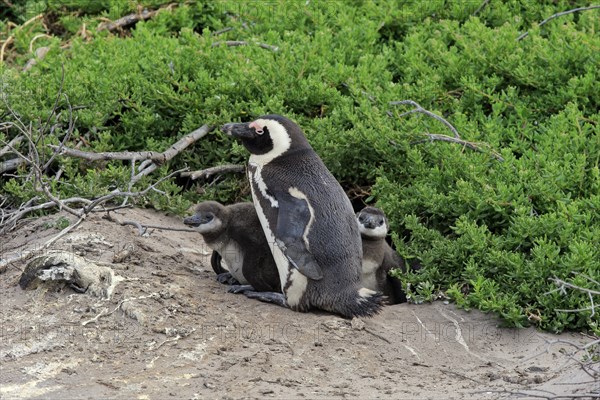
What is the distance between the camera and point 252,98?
754 cm

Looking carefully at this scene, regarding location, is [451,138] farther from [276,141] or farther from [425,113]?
[276,141]

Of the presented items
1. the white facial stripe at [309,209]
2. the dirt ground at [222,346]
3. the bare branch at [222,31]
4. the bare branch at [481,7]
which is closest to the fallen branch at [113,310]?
the dirt ground at [222,346]

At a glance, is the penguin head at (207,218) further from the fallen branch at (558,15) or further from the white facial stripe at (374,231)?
the fallen branch at (558,15)

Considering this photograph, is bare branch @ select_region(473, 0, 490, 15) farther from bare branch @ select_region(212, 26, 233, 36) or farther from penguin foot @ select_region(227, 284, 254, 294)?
penguin foot @ select_region(227, 284, 254, 294)

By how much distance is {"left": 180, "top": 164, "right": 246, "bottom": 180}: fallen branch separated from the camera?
23.3 feet

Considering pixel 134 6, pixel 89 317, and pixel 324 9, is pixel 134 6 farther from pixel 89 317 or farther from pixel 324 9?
pixel 89 317

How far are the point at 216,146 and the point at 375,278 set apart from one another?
5.97ft

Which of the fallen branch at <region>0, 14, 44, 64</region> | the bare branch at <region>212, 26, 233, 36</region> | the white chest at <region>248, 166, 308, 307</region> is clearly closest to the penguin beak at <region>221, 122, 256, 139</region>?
the white chest at <region>248, 166, 308, 307</region>

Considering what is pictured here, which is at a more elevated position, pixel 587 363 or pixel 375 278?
pixel 587 363

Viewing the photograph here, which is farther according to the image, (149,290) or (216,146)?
(216,146)

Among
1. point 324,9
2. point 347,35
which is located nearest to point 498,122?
point 347,35

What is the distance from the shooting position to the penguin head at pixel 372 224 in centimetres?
609

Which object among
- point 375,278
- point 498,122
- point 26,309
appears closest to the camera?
point 26,309

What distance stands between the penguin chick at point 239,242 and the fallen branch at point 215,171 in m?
0.95
